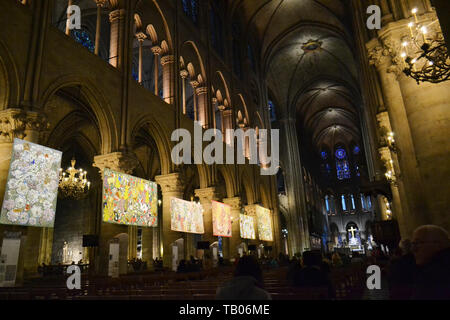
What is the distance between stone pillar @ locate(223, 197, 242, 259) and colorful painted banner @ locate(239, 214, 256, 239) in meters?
0.22

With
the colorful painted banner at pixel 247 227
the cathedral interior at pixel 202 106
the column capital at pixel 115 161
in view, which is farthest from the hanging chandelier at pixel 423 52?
the colorful painted banner at pixel 247 227

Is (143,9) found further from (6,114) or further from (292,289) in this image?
(292,289)

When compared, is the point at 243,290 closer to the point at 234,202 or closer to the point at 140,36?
the point at 140,36

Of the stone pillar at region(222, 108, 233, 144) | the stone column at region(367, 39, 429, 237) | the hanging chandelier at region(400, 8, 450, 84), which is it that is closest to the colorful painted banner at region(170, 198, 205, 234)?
the stone pillar at region(222, 108, 233, 144)

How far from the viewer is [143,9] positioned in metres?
13.4

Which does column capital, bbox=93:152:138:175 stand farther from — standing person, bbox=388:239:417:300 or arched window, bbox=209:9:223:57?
arched window, bbox=209:9:223:57

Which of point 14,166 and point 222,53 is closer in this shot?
point 14,166

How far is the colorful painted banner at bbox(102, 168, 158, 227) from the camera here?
30.5 feet

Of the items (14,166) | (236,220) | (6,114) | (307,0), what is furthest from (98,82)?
(307,0)

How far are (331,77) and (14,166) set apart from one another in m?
30.6

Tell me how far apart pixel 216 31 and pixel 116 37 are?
10.7 meters

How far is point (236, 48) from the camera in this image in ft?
77.7

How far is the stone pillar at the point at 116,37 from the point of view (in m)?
11.2

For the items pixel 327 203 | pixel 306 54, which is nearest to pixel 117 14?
pixel 306 54
